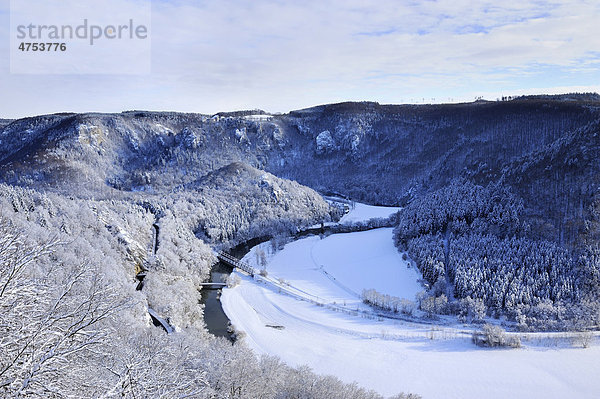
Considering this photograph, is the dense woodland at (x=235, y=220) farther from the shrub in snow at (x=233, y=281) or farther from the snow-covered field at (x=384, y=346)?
the shrub in snow at (x=233, y=281)

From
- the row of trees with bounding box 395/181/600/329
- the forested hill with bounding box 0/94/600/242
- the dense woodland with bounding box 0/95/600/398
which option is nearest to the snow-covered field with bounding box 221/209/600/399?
the row of trees with bounding box 395/181/600/329

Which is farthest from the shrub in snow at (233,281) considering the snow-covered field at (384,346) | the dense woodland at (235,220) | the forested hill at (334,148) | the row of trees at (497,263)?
the forested hill at (334,148)

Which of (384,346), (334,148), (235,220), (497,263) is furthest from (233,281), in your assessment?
(334,148)

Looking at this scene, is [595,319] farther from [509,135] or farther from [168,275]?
[509,135]

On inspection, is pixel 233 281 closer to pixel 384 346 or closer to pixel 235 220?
pixel 384 346

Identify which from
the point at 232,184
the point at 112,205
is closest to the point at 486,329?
the point at 112,205

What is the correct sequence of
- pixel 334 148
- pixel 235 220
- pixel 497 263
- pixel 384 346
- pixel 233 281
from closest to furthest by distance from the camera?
pixel 384 346, pixel 497 263, pixel 233 281, pixel 235 220, pixel 334 148
